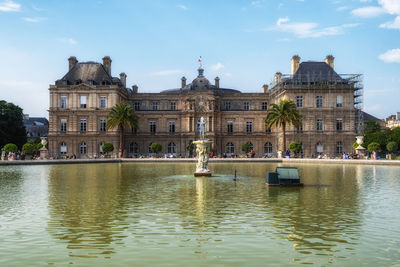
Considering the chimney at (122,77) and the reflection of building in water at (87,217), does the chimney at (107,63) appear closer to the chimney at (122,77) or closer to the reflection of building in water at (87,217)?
the chimney at (122,77)

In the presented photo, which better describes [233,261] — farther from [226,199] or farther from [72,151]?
[72,151]

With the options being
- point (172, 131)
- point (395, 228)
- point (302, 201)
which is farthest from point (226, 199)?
point (172, 131)

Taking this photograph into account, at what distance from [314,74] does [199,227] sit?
221 ft

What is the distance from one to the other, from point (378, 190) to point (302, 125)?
5242 cm

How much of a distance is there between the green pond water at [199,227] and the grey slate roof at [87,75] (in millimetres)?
55942

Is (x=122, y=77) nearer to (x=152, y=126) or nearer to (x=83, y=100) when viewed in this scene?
(x=152, y=126)

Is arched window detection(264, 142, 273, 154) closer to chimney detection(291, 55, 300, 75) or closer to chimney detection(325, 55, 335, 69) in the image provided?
chimney detection(291, 55, 300, 75)

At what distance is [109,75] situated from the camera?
266 ft

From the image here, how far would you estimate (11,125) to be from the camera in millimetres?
78750

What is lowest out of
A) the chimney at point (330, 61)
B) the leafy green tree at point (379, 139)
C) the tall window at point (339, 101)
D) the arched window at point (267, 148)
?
the arched window at point (267, 148)

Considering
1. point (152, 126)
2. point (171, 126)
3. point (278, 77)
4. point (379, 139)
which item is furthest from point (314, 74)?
point (152, 126)

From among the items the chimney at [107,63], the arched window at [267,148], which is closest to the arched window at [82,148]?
the chimney at [107,63]

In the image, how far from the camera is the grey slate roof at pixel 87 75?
254ft

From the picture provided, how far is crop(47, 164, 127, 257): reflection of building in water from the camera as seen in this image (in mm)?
12086
